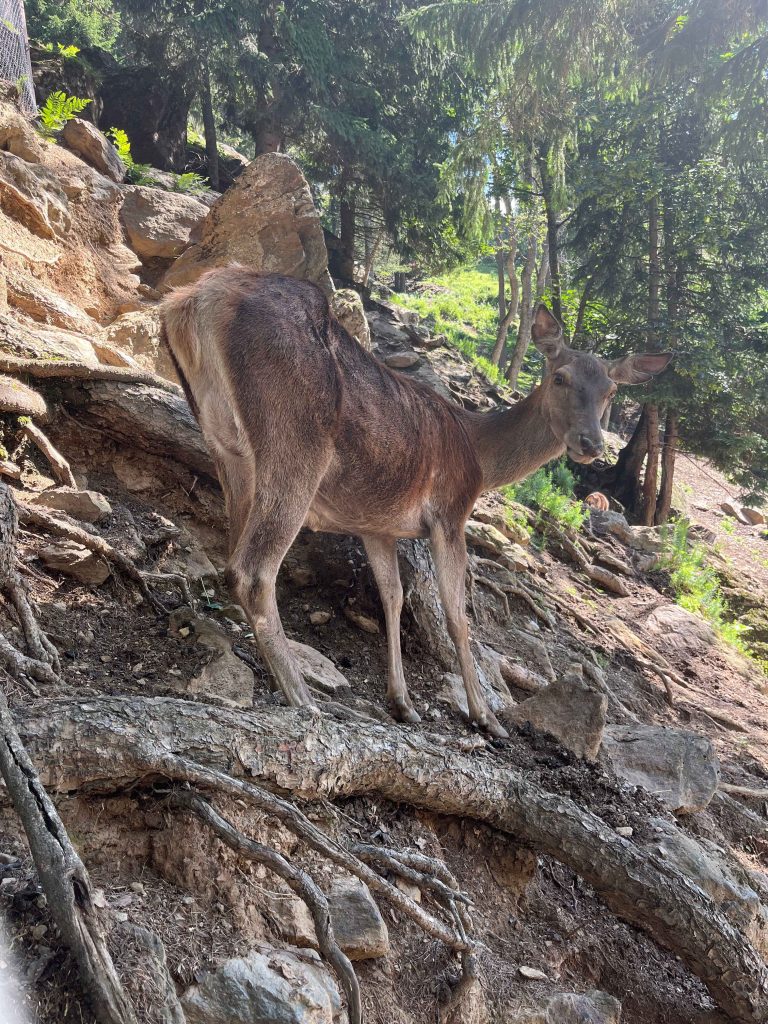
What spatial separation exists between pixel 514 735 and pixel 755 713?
17.4 feet

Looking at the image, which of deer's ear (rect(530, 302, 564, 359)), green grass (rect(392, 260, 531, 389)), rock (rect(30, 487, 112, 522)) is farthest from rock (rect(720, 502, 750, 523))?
rock (rect(30, 487, 112, 522))

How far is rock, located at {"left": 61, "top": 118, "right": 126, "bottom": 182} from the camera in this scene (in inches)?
463

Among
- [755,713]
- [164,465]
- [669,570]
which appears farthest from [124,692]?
[669,570]

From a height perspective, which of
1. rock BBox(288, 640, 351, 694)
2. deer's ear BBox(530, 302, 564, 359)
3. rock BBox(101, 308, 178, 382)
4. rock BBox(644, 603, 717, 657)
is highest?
deer's ear BBox(530, 302, 564, 359)

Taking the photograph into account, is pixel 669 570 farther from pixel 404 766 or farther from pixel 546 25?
pixel 404 766

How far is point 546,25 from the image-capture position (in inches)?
490

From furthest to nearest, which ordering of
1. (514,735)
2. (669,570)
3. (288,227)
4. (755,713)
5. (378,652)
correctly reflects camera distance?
1. (669,570)
2. (288,227)
3. (755,713)
4. (378,652)
5. (514,735)

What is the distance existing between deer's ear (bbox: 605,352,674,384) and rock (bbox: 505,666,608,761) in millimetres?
2701

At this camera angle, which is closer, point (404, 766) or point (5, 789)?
point (5, 789)

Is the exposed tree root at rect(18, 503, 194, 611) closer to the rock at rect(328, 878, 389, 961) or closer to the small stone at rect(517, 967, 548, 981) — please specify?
the rock at rect(328, 878, 389, 961)

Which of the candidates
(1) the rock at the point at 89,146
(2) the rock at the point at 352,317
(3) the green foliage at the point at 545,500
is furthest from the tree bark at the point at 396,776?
(1) the rock at the point at 89,146

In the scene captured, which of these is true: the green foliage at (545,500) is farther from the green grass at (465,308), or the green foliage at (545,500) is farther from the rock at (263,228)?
the green grass at (465,308)

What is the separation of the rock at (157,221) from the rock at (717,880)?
10.0 m

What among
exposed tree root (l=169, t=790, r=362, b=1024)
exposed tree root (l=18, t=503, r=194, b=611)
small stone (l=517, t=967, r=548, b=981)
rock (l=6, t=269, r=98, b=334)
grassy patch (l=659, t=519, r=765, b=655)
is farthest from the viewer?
grassy patch (l=659, t=519, r=765, b=655)
